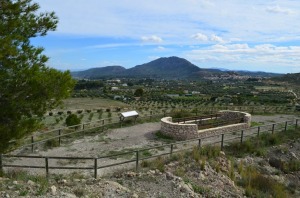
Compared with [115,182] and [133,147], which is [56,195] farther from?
[133,147]

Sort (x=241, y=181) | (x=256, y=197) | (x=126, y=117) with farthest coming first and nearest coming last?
(x=126, y=117), (x=241, y=181), (x=256, y=197)

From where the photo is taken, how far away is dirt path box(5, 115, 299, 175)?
12031 millimetres

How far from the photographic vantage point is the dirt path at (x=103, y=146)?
12.0 meters

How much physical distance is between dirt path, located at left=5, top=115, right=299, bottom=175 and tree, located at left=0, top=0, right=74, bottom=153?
3036 mm

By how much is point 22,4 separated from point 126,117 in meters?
12.5

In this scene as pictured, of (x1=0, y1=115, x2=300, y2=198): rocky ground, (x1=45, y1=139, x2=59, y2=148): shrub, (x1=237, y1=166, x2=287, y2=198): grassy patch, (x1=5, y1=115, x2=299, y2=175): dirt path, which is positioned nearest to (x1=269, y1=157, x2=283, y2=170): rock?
(x1=0, y1=115, x2=300, y2=198): rocky ground

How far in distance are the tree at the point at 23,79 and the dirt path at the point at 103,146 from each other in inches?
120

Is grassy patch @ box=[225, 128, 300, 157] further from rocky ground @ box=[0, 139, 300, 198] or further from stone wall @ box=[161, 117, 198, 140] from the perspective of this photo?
stone wall @ box=[161, 117, 198, 140]

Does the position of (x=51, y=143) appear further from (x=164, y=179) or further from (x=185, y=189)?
(x=185, y=189)

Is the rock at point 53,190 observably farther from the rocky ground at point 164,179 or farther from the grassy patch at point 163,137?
the grassy patch at point 163,137

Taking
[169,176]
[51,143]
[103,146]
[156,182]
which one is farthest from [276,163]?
[51,143]

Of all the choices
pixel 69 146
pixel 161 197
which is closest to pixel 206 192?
pixel 161 197

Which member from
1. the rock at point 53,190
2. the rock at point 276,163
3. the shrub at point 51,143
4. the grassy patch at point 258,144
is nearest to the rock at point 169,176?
the rock at point 53,190

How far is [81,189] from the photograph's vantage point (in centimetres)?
865
